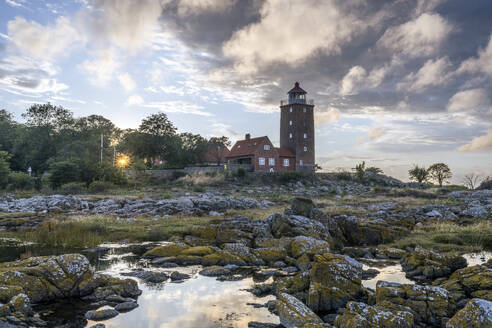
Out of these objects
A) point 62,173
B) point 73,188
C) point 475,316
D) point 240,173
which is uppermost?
point 240,173

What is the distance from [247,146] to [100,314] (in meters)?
61.7

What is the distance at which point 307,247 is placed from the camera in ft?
45.1

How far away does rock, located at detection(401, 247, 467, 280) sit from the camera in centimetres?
1120

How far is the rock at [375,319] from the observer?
6.62 meters

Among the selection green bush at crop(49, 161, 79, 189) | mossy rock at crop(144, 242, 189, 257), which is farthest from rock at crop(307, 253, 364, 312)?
green bush at crop(49, 161, 79, 189)

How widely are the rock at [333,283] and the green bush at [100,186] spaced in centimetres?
3812

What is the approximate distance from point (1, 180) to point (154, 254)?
4016 centimetres

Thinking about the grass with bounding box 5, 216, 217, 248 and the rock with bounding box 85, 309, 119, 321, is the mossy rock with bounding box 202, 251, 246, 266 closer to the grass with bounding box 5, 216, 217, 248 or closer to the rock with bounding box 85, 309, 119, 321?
the rock with bounding box 85, 309, 119, 321

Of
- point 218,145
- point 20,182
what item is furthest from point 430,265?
point 218,145

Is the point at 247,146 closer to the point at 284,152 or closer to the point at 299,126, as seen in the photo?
the point at 284,152

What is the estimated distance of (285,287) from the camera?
370 inches

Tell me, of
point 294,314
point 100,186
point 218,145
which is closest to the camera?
point 294,314

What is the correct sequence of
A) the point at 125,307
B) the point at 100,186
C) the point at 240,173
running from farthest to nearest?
the point at 240,173, the point at 100,186, the point at 125,307

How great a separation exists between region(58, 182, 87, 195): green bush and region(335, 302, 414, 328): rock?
129ft
